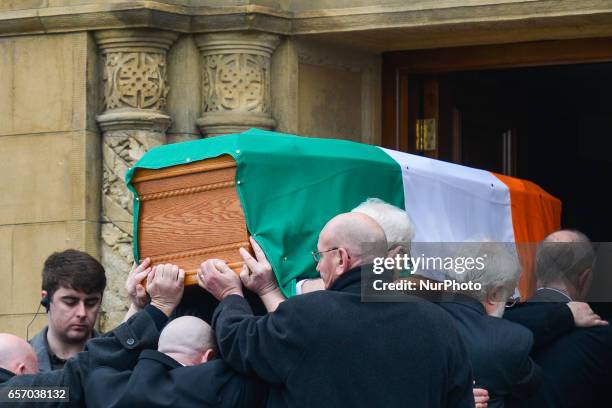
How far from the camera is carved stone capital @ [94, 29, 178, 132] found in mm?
7340

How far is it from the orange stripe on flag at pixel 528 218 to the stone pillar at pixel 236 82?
1.31m

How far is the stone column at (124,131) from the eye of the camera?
7.34 metres

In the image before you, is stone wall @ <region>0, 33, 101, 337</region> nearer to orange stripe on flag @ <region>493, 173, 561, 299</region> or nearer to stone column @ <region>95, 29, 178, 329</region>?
stone column @ <region>95, 29, 178, 329</region>

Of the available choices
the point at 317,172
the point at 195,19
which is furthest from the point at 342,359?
the point at 195,19

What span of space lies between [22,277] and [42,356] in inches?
78.2

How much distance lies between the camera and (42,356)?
18.3ft

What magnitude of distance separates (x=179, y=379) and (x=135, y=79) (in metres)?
2.99

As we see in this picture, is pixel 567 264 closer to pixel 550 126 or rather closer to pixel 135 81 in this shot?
pixel 135 81

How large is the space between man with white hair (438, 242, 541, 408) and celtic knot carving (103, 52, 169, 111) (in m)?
2.53

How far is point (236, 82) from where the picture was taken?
7438 millimetres

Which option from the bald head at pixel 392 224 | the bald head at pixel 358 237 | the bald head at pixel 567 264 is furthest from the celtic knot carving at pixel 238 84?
the bald head at pixel 358 237

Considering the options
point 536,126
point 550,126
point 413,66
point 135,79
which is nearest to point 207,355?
point 135,79

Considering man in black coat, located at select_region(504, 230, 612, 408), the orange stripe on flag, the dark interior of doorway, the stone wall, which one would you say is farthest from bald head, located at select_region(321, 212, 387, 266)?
the dark interior of doorway

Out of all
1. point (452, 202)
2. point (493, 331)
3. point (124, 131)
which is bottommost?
point (493, 331)
